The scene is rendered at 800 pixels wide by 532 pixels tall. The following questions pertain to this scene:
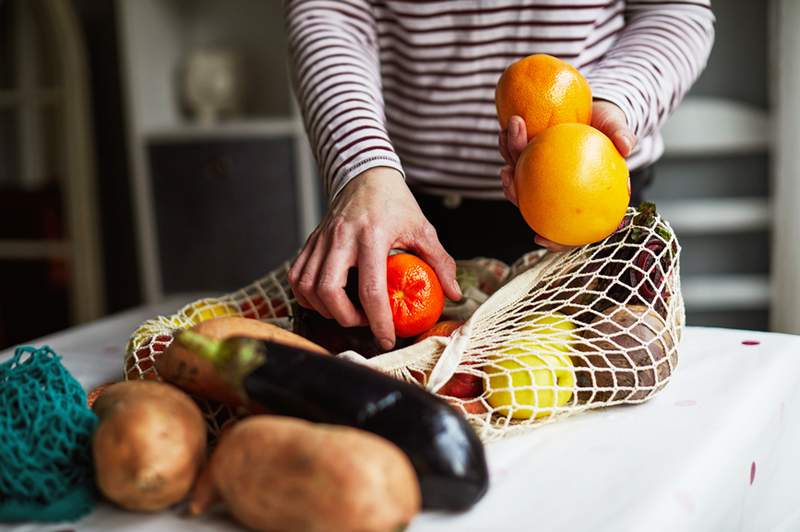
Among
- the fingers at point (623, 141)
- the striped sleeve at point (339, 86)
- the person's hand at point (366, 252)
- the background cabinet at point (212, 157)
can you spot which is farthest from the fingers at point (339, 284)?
the background cabinet at point (212, 157)

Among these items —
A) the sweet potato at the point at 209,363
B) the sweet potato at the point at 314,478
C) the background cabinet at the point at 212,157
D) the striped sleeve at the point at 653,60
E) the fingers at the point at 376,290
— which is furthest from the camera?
the background cabinet at the point at 212,157

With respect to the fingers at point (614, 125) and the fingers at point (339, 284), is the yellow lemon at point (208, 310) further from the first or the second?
the fingers at point (614, 125)

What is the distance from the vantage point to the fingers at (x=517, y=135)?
2.04ft

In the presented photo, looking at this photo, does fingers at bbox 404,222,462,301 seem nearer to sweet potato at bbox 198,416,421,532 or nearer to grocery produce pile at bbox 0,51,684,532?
grocery produce pile at bbox 0,51,684,532

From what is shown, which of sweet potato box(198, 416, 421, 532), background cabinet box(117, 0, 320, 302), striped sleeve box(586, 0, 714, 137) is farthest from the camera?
background cabinet box(117, 0, 320, 302)

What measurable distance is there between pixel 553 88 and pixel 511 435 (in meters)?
0.28

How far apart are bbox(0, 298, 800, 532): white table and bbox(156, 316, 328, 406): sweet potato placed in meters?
0.08

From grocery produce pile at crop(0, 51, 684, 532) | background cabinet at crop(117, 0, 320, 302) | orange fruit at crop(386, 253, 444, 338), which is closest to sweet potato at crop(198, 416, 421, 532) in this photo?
grocery produce pile at crop(0, 51, 684, 532)

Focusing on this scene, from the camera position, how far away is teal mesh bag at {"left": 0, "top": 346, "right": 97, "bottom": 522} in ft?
1.48

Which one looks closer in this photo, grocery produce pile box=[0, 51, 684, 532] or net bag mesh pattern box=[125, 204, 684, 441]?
grocery produce pile box=[0, 51, 684, 532]

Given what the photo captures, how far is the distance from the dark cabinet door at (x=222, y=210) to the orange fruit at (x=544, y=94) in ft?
4.98

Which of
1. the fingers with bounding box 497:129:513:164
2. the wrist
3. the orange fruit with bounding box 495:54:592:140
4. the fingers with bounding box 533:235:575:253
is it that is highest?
the orange fruit with bounding box 495:54:592:140

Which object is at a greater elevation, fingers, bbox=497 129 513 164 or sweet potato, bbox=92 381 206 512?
fingers, bbox=497 129 513 164

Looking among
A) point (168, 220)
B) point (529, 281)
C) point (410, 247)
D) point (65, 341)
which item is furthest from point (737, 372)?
point (168, 220)
